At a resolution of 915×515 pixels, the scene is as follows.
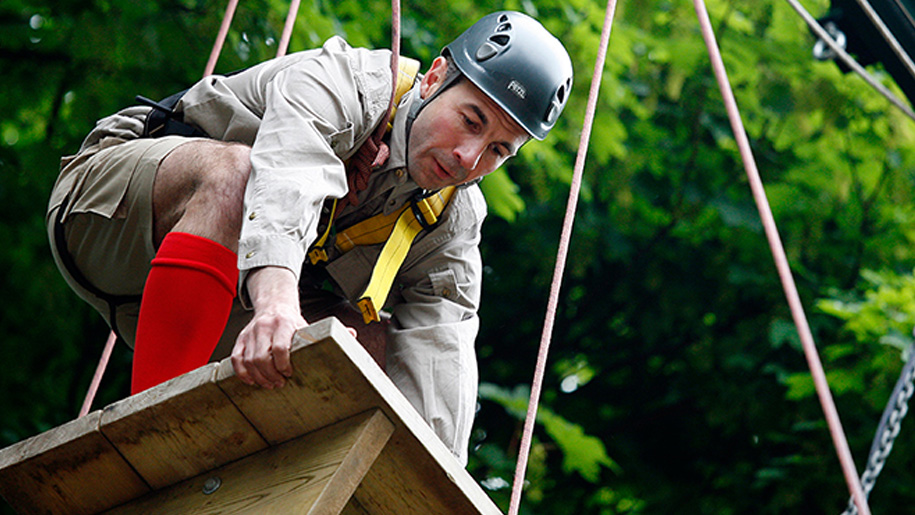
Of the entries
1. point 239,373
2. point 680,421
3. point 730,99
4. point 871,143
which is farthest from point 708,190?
point 239,373

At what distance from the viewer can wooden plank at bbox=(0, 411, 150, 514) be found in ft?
5.19

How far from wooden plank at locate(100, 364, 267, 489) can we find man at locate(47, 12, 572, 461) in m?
0.10

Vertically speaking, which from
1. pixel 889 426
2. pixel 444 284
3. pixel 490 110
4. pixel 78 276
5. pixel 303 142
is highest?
pixel 303 142

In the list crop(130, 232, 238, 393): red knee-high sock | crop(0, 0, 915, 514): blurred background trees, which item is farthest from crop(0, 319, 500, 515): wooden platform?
crop(0, 0, 915, 514): blurred background trees

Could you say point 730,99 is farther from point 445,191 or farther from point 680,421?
point 680,421

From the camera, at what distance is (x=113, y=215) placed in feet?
6.19

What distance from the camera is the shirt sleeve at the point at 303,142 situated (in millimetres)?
1599

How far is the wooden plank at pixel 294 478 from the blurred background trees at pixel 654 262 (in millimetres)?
3044

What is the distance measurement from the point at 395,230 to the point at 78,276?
617 mm

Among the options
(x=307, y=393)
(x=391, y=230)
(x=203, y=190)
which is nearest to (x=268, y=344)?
(x=307, y=393)

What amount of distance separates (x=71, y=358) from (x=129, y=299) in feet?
10.9

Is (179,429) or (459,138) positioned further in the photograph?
(459,138)

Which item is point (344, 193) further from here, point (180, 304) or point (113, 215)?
point (113, 215)

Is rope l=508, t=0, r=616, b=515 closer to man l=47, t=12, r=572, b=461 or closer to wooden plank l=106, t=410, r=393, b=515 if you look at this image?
man l=47, t=12, r=572, b=461
